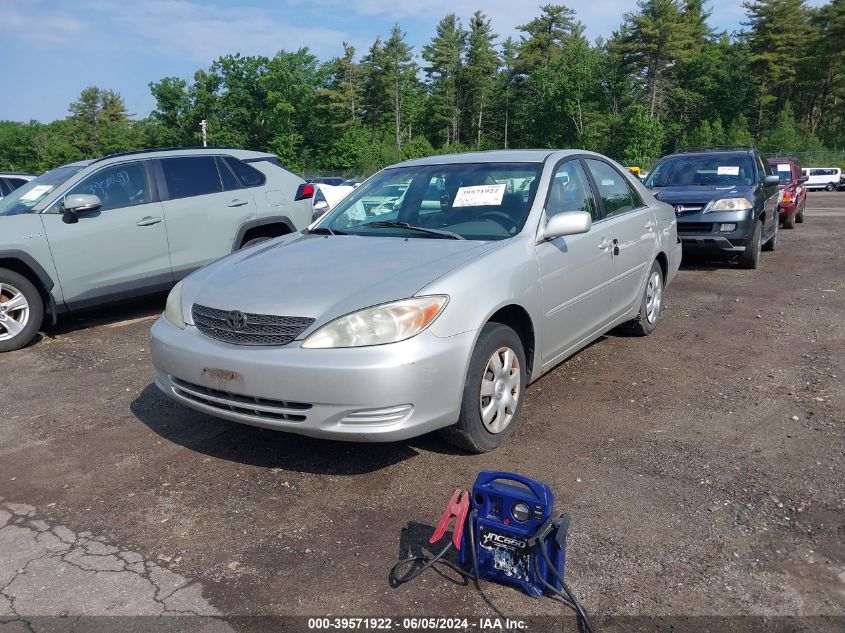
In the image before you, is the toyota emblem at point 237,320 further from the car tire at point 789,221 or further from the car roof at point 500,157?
the car tire at point 789,221

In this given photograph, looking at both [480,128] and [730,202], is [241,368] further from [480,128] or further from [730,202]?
[480,128]

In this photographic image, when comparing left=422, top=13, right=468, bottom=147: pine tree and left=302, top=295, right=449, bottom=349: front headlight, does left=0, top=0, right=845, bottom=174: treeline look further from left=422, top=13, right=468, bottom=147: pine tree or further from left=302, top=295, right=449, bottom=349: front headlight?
left=302, top=295, right=449, bottom=349: front headlight

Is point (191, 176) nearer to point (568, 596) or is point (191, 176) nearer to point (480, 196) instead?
point (480, 196)

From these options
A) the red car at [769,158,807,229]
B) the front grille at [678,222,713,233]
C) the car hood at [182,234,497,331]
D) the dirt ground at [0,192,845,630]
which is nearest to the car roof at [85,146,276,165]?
the dirt ground at [0,192,845,630]

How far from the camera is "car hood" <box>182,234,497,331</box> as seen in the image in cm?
350

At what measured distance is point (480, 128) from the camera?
8081cm

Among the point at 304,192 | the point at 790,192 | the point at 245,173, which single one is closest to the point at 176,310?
the point at 245,173

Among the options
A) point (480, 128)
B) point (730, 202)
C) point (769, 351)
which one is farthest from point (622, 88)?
point (769, 351)

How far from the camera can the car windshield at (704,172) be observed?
1036 centimetres

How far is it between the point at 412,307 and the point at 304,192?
18.4 feet

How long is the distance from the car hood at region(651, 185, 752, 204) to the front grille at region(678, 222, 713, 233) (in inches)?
11.9

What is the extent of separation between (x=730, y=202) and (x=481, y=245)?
22.3 feet

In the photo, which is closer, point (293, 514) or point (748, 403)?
point (293, 514)

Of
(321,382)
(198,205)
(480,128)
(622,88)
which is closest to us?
(321,382)
